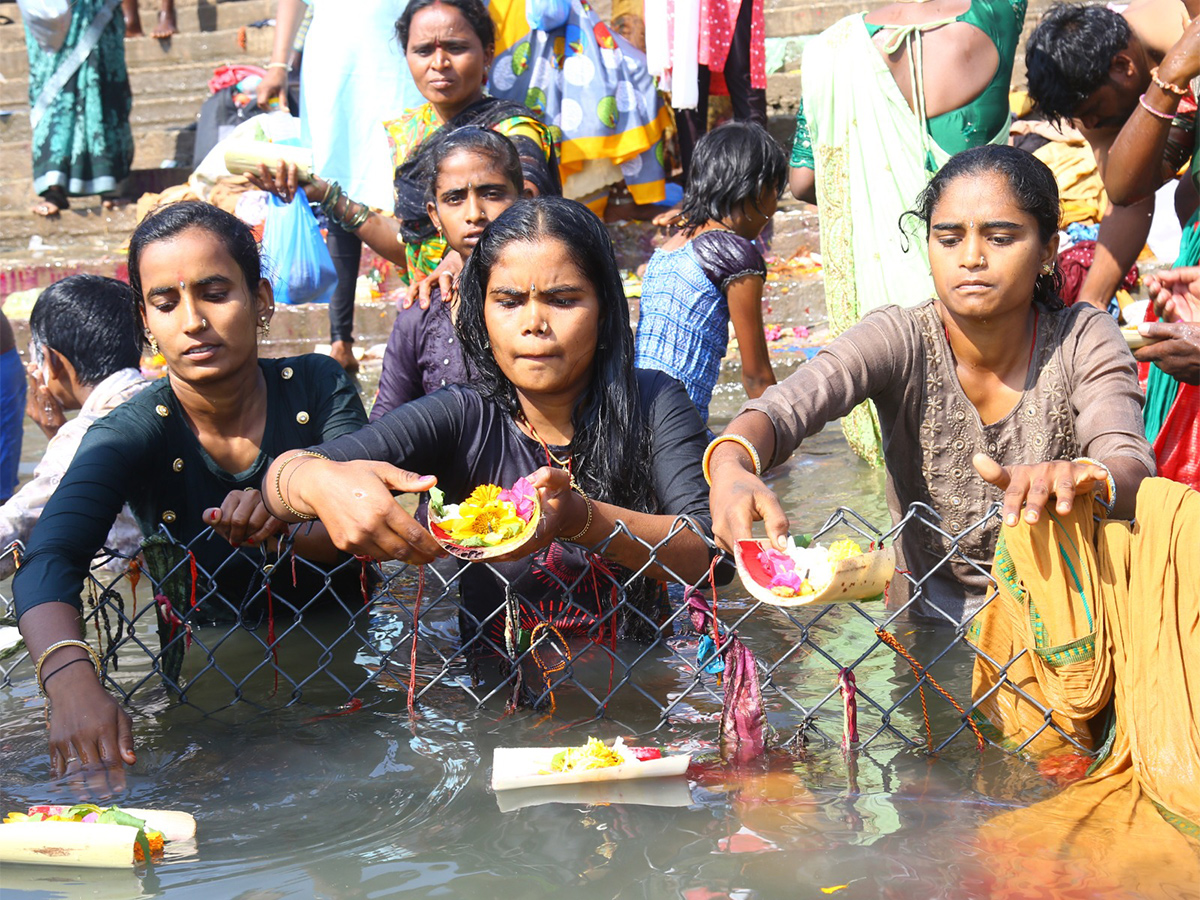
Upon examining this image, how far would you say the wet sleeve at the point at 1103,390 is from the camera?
2844 millimetres

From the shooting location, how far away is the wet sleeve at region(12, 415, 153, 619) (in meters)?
2.82

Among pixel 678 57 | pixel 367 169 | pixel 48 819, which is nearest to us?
pixel 48 819

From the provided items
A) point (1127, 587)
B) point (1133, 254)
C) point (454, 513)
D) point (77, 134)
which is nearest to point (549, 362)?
point (454, 513)

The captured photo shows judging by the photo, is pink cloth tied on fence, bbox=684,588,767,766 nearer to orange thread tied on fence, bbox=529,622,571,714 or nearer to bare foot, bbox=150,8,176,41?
orange thread tied on fence, bbox=529,622,571,714

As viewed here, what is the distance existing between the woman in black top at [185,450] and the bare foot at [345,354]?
3.47 metres

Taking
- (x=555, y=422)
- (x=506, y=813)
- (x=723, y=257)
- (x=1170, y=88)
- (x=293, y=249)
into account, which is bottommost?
(x=506, y=813)

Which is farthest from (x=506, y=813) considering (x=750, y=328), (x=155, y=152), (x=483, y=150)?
(x=155, y=152)

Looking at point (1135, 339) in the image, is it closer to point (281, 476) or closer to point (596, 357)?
point (596, 357)

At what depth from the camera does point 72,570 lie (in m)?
2.87

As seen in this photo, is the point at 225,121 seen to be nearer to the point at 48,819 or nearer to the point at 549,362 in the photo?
the point at 549,362

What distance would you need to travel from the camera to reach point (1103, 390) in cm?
306

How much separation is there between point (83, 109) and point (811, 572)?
8.51 m

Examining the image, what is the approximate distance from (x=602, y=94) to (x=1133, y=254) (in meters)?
3.74

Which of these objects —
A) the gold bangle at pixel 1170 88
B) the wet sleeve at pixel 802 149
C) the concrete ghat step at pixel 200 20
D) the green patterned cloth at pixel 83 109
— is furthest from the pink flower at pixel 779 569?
the concrete ghat step at pixel 200 20
